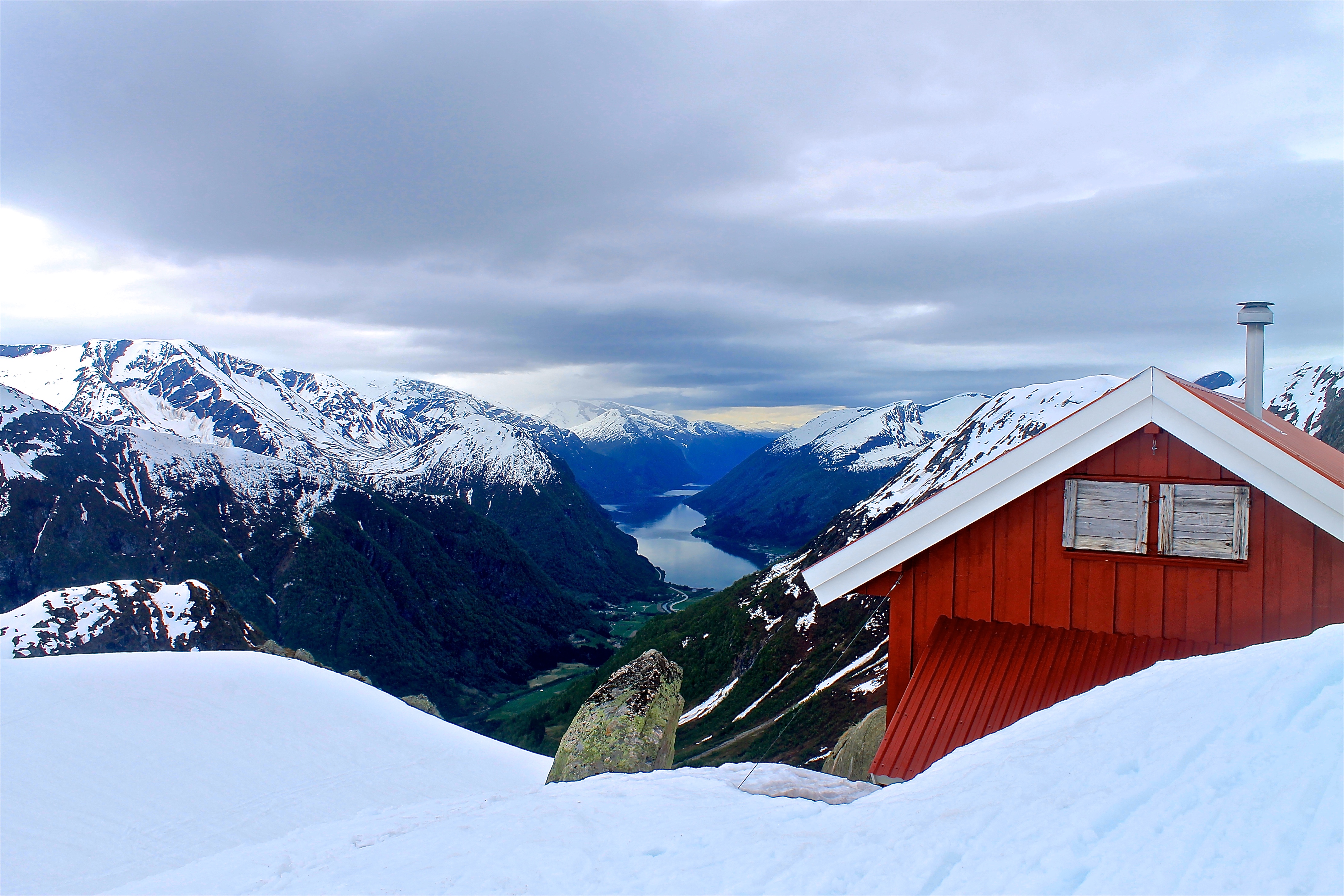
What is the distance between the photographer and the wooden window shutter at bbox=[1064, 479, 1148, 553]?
6715mm

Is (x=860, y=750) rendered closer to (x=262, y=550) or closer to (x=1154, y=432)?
(x=1154, y=432)

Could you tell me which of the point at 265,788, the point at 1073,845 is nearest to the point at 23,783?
the point at 265,788

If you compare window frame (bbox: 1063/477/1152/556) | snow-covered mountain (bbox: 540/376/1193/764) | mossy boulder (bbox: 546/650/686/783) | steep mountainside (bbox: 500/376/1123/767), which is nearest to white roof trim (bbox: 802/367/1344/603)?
window frame (bbox: 1063/477/1152/556)

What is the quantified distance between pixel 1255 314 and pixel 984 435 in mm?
157855

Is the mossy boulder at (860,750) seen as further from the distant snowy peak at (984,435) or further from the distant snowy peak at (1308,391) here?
the distant snowy peak at (1308,391)

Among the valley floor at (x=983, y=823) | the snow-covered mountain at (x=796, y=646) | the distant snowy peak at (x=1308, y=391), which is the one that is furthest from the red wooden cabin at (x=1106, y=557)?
the distant snowy peak at (x=1308, y=391)

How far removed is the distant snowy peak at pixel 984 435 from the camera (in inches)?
4665

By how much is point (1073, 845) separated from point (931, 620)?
4153mm

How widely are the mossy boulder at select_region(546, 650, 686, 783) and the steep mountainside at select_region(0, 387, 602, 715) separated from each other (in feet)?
459

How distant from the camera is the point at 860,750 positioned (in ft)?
33.7

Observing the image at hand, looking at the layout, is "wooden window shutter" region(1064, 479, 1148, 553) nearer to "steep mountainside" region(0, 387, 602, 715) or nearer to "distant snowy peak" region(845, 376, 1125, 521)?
"distant snowy peak" region(845, 376, 1125, 521)

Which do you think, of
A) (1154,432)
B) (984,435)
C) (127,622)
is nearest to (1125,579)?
(1154,432)

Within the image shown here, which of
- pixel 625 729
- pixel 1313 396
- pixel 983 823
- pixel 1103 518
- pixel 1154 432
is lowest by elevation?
pixel 625 729

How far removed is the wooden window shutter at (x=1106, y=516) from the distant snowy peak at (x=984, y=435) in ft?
327
